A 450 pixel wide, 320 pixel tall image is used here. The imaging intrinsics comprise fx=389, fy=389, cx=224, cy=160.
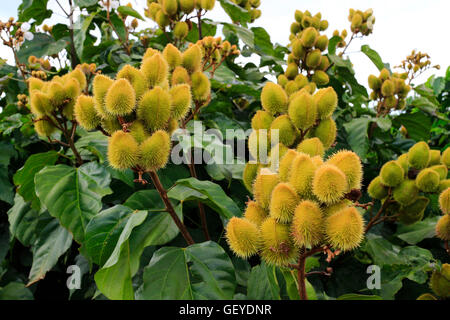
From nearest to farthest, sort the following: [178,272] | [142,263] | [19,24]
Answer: [178,272], [142,263], [19,24]

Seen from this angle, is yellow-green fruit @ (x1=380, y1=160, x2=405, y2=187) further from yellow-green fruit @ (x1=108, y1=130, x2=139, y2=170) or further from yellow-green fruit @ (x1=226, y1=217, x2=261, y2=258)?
yellow-green fruit @ (x1=108, y1=130, x2=139, y2=170)

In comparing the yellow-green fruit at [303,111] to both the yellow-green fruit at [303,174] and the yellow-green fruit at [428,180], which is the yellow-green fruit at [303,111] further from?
the yellow-green fruit at [428,180]

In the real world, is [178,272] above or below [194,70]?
below

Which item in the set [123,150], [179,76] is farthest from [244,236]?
[179,76]

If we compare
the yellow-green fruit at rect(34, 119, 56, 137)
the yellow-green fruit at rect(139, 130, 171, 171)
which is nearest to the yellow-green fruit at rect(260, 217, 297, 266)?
the yellow-green fruit at rect(139, 130, 171, 171)

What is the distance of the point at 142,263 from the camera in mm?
1122

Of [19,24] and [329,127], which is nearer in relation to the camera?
[329,127]

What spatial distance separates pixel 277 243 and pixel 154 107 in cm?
38

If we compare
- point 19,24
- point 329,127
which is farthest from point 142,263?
point 19,24

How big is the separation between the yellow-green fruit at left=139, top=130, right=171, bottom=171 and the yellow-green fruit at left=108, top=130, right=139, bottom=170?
14mm

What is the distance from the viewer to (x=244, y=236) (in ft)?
2.29

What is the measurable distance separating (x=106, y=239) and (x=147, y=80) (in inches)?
14.7
